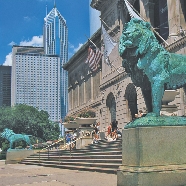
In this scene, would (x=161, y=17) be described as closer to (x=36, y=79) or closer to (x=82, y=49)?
(x=82, y=49)

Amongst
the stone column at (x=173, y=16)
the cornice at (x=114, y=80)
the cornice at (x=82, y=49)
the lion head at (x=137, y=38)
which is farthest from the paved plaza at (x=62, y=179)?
the cornice at (x=82, y=49)

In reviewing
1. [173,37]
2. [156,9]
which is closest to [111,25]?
[156,9]

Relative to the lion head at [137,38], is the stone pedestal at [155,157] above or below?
below

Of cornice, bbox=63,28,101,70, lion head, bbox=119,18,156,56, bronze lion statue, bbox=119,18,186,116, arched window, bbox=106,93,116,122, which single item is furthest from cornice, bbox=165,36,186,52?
cornice, bbox=63,28,101,70

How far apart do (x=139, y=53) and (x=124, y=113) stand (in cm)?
2506

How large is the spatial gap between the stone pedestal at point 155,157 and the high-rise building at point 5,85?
137563mm

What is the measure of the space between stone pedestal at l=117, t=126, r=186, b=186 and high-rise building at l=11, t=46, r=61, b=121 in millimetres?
133037

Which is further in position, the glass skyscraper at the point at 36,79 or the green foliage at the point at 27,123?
the glass skyscraper at the point at 36,79

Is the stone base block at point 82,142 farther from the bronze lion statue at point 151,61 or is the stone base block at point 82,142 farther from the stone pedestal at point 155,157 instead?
the stone pedestal at point 155,157

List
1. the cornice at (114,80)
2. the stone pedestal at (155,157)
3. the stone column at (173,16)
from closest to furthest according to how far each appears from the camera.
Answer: the stone pedestal at (155,157)
the stone column at (173,16)
the cornice at (114,80)

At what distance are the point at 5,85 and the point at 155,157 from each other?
14290cm

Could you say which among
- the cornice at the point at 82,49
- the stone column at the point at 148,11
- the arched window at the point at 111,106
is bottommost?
the arched window at the point at 111,106

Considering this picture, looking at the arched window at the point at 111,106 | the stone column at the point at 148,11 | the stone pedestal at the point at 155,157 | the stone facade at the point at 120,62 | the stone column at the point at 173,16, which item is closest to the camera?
the stone pedestal at the point at 155,157

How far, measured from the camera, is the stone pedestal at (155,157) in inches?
276
